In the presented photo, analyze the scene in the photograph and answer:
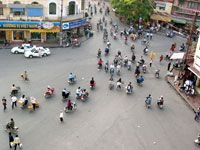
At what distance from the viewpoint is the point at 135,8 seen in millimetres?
51250

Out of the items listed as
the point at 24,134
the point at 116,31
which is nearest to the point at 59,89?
the point at 24,134

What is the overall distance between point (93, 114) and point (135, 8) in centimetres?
3182

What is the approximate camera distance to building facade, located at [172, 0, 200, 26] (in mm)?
51781

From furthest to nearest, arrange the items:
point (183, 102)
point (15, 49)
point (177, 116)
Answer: point (15, 49) → point (183, 102) → point (177, 116)

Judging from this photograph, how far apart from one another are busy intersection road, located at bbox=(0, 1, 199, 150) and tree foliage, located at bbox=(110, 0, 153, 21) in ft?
58.5

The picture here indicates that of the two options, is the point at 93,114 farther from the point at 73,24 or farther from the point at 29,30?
the point at 73,24

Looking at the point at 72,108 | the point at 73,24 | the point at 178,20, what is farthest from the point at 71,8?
the point at 72,108

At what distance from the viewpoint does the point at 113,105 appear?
26.4 metres

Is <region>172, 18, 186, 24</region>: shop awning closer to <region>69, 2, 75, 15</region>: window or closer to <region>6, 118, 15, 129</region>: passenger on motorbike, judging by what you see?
<region>69, 2, 75, 15</region>: window

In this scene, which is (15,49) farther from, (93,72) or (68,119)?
(68,119)

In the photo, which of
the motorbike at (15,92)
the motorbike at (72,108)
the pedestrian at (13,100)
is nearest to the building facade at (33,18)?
the motorbike at (15,92)

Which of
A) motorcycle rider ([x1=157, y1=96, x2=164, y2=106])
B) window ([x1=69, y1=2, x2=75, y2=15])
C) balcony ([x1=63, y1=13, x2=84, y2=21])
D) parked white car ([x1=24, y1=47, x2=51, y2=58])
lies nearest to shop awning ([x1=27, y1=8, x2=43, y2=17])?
balcony ([x1=63, y1=13, x2=84, y2=21])

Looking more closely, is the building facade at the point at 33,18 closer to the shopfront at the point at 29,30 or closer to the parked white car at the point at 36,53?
the shopfront at the point at 29,30

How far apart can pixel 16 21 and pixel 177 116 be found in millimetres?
27395
